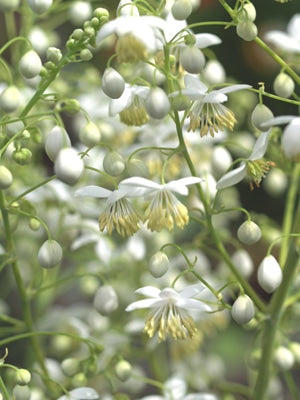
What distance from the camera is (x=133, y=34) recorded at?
904mm

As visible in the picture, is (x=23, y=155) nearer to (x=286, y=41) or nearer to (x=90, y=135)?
(x=90, y=135)

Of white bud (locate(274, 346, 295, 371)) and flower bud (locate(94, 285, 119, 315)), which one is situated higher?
flower bud (locate(94, 285, 119, 315))

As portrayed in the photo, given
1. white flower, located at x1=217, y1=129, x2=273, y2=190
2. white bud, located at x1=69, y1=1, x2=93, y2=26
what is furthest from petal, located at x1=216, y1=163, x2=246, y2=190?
white bud, located at x1=69, y1=1, x2=93, y2=26

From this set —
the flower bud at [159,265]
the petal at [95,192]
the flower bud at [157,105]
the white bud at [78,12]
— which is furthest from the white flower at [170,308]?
the white bud at [78,12]

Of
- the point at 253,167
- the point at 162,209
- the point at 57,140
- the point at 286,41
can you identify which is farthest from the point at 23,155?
the point at 286,41

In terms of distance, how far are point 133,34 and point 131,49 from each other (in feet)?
0.08

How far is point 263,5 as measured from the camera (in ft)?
8.42

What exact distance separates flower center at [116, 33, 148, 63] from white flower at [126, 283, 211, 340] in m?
0.29

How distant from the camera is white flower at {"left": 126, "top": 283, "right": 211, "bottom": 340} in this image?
3.45 feet

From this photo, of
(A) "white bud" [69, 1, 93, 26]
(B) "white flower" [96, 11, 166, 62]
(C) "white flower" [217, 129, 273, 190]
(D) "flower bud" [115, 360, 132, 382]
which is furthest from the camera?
(A) "white bud" [69, 1, 93, 26]

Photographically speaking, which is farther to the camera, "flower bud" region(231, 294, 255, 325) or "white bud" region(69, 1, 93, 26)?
"white bud" region(69, 1, 93, 26)

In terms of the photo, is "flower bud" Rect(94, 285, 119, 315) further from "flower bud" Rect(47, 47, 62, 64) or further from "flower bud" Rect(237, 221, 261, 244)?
"flower bud" Rect(47, 47, 62, 64)

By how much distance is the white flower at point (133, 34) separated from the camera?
2.95ft

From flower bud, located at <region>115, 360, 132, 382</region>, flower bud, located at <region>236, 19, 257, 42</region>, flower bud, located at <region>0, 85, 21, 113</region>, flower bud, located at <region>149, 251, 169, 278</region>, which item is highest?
flower bud, located at <region>236, 19, 257, 42</region>
